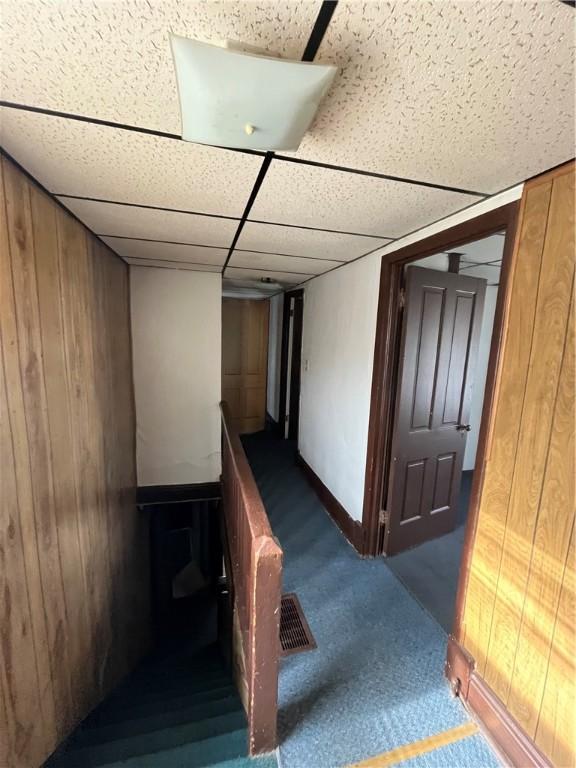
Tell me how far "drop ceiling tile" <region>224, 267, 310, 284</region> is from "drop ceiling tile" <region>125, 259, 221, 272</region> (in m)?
0.19

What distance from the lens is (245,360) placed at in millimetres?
5180

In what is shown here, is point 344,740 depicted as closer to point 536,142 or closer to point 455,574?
point 455,574

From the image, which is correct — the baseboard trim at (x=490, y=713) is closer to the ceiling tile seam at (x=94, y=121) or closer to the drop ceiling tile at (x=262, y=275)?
the ceiling tile seam at (x=94, y=121)

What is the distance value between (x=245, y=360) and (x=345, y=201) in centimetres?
396

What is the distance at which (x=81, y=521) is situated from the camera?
65.1 inches

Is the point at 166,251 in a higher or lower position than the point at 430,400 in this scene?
higher

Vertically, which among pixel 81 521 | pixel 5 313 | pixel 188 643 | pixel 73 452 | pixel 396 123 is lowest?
pixel 188 643

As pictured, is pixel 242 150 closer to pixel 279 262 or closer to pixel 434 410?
pixel 279 262

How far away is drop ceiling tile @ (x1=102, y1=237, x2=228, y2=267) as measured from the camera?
6.95ft

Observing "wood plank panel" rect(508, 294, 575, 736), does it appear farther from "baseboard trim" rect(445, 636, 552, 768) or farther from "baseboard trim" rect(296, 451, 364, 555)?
"baseboard trim" rect(296, 451, 364, 555)

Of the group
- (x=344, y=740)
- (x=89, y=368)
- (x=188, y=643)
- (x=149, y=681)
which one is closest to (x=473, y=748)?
(x=344, y=740)

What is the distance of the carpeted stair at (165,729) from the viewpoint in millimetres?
1264

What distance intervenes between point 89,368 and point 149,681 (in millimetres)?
2457

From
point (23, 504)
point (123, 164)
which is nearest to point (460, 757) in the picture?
point (23, 504)
